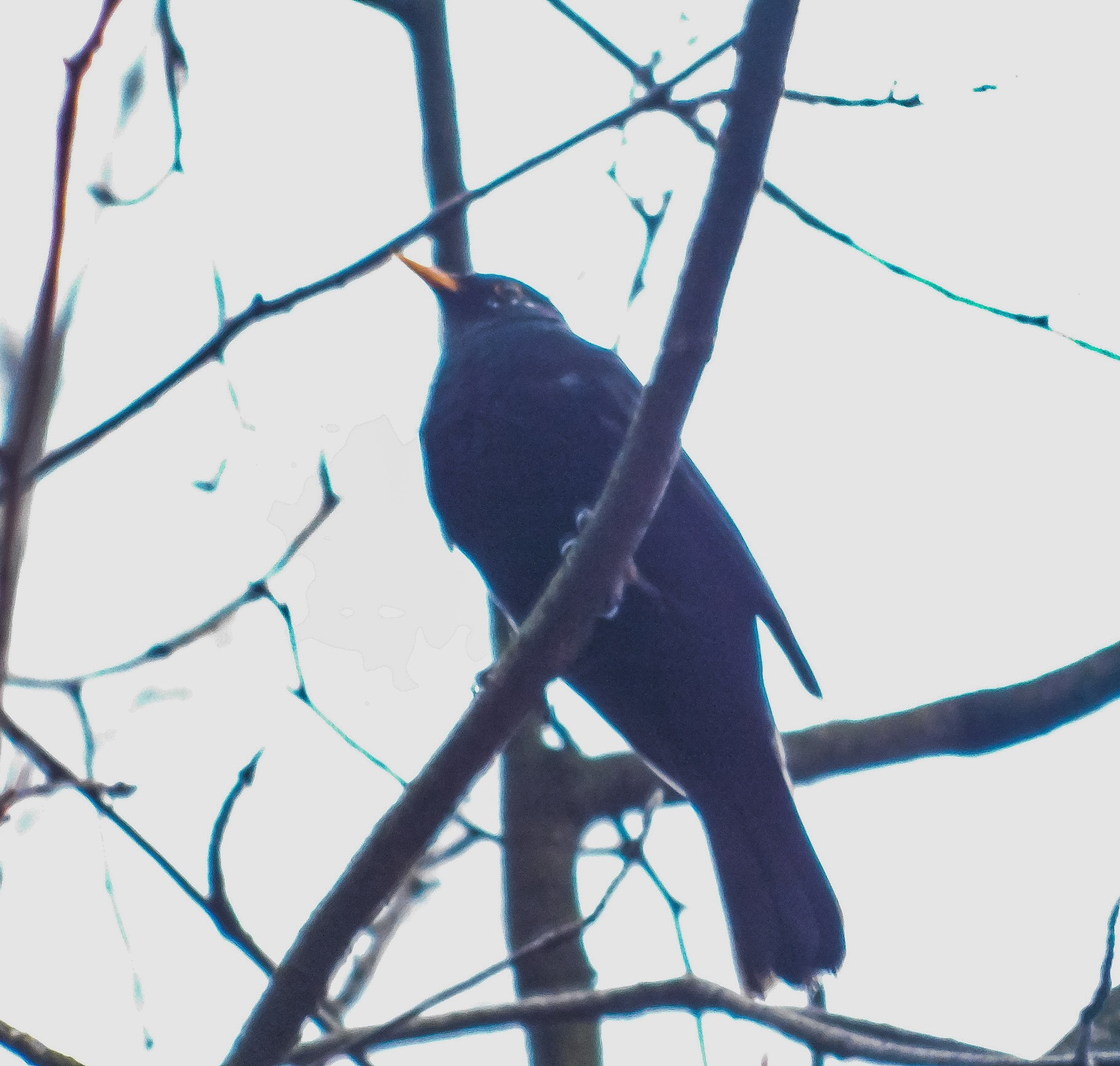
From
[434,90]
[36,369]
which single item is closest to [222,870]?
[36,369]

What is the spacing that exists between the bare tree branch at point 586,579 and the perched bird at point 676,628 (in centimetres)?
95

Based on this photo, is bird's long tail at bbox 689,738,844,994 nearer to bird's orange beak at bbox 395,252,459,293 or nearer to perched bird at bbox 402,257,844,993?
perched bird at bbox 402,257,844,993

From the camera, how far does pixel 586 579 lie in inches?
93.2

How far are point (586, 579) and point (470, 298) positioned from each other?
91.7 inches

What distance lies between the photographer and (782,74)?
2182mm

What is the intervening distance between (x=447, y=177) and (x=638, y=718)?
1621mm

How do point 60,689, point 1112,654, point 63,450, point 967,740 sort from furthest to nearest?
point 967,740 < point 1112,654 < point 60,689 < point 63,450

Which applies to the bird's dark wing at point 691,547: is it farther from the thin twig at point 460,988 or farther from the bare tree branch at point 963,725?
the thin twig at point 460,988

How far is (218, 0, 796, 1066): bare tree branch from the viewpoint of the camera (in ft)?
7.14

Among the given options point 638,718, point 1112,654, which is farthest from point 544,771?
point 1112,654

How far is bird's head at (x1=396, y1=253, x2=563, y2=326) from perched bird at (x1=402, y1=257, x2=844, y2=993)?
0.81 metres

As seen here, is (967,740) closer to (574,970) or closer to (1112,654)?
(1112,654)

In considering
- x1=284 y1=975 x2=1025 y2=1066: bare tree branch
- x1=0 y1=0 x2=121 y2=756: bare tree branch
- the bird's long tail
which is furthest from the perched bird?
x1=0 y1=0 x2=121 y2=756: bare tree branch

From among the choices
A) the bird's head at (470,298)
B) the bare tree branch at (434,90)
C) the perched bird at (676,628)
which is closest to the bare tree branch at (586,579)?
Answer: the perched bird at (676,628)
